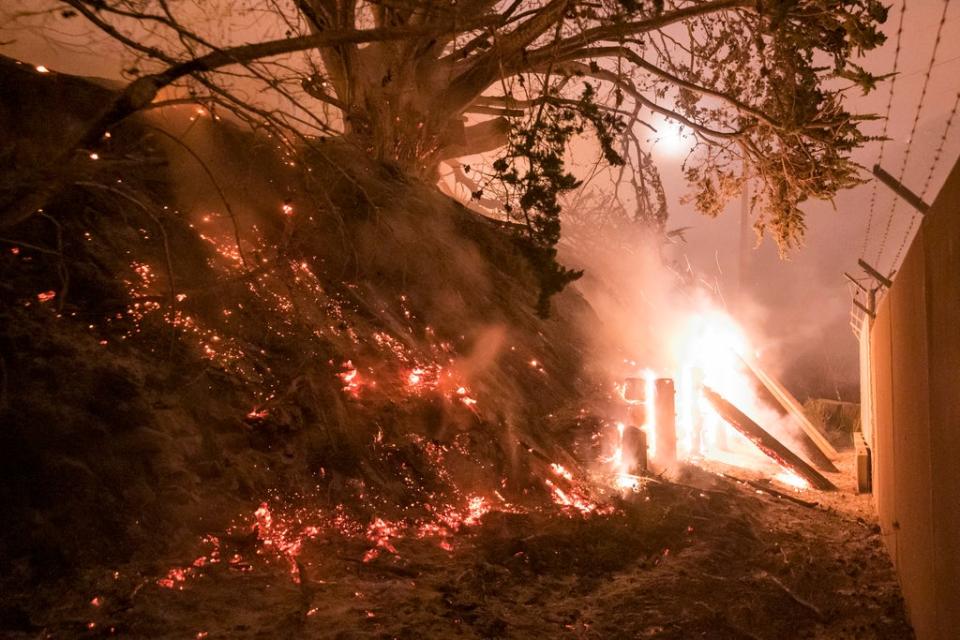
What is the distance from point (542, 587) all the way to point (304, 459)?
2.20 metres

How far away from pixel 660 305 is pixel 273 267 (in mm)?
14280

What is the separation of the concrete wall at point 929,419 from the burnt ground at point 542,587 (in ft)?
2.26

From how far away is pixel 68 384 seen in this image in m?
4.50

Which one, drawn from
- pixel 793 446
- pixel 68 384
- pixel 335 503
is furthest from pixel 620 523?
pixel 793 446

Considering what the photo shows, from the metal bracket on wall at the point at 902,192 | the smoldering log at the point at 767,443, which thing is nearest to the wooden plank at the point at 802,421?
the smoldering log at the point at 767,443

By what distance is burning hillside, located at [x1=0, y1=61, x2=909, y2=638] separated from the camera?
158 inches

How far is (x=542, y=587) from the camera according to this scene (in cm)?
489

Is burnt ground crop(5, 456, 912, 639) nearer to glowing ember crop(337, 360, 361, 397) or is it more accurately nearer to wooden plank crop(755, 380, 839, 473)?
glowing ember crop(337, 360, 361, 397)

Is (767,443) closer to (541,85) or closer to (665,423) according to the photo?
(665,423)

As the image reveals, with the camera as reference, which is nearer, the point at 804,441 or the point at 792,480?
the point at 792,480

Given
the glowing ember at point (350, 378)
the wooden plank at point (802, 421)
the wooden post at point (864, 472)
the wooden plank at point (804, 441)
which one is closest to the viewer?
the glowing ember at point (350, 378)

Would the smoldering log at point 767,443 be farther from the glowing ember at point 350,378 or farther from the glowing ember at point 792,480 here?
the glowing ember at point 350,378

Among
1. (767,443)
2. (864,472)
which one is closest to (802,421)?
(767,443)

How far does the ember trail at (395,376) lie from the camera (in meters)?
4.01
